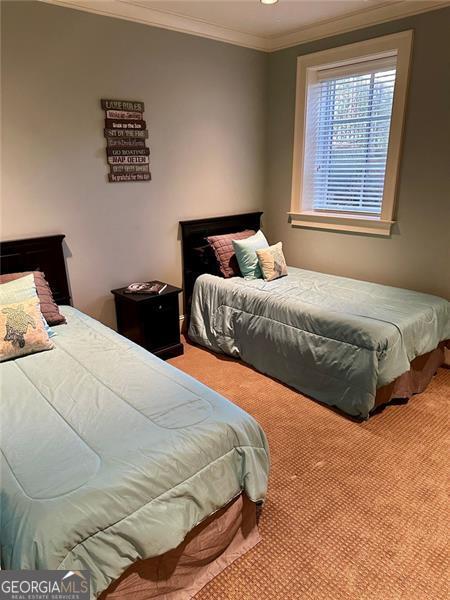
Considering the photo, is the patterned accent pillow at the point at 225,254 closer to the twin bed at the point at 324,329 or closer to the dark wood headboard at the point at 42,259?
the twin bed at the point at 324,329

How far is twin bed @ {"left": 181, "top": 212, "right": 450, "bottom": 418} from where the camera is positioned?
8.13ft

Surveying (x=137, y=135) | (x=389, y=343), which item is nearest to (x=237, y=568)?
(x=389, y=343)

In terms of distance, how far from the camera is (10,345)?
6.75 ft

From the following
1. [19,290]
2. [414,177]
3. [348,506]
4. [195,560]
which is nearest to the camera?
[195,560]

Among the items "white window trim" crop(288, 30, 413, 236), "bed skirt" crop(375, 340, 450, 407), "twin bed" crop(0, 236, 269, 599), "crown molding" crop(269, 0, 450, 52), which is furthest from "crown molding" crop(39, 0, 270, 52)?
"bed skirt" crop(375, 340, 450, 407)

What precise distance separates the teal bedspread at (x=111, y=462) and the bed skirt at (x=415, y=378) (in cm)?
122

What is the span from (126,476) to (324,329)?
1707 mm

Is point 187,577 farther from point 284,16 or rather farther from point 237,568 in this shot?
point 284,16

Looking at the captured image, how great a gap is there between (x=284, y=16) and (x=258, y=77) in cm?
70

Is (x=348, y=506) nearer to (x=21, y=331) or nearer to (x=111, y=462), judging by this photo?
(x=111, y=462)

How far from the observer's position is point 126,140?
3.08 m

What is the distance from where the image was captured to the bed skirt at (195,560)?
1321mm

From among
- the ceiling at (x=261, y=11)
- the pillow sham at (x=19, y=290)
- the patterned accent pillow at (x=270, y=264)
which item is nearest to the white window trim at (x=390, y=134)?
the ceiling at (x=261, y=11)

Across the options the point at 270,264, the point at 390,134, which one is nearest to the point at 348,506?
the point at 270,264
